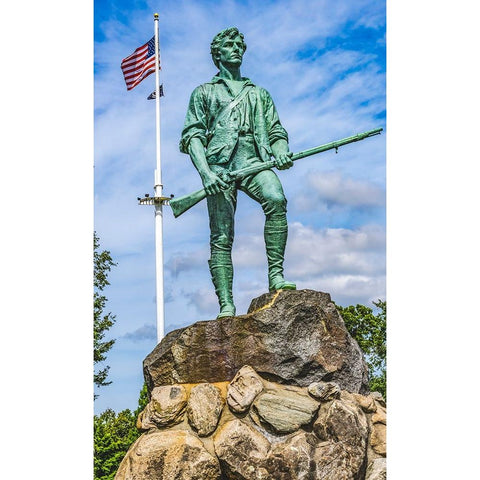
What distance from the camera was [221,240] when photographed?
8750 millimetres

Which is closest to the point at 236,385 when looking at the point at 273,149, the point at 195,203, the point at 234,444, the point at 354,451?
the point at 234,444

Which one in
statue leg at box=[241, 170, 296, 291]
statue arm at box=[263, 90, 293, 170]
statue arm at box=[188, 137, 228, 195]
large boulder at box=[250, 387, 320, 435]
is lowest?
large boulder at box=[250, 387, 320, 435]

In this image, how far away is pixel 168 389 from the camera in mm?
7977

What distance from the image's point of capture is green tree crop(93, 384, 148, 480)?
17.2 meters

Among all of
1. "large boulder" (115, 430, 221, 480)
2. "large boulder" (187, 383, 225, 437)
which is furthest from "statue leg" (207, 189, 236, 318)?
"large boulder" (115, 430, 221, 480)

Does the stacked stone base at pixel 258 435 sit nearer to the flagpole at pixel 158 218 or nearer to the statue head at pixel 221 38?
the statue head at pixel 221 38

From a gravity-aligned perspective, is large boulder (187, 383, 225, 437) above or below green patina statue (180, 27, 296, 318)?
below

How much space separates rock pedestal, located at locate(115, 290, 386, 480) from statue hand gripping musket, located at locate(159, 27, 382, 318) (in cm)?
53

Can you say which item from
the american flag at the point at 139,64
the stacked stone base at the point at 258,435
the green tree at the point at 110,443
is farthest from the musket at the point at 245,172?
the american flag at the point at 139,64

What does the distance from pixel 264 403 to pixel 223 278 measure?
63.9 inches

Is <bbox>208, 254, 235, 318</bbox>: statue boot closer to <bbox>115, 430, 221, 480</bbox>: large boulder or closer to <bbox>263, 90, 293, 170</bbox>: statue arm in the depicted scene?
<bbox>263, 90, 293, 170</bbox>: statue arm

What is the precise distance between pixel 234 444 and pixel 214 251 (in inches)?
86.5

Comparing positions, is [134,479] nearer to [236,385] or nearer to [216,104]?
[236,385]

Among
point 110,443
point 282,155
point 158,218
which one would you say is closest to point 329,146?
point 282,155
